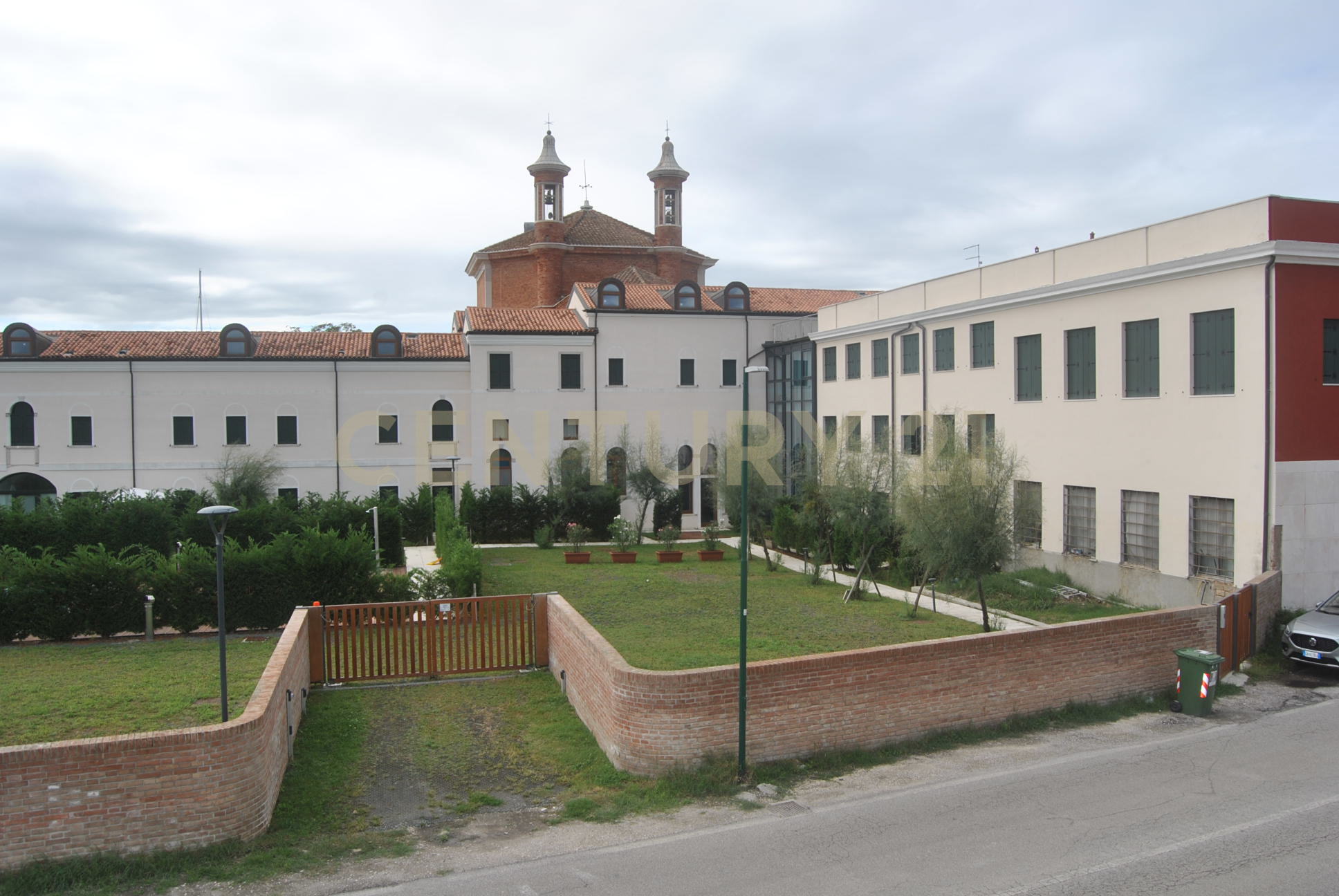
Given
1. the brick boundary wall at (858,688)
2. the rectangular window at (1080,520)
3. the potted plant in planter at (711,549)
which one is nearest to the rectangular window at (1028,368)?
the rectangular window at (1080,520)

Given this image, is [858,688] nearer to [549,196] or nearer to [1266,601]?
[1266,601]

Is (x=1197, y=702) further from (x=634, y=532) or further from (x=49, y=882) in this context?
(x=634, y=532)

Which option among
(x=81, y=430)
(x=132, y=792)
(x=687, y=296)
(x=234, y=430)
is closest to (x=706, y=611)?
(x=132, y=792)

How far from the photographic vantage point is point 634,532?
3384cm

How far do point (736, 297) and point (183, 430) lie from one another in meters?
22.8

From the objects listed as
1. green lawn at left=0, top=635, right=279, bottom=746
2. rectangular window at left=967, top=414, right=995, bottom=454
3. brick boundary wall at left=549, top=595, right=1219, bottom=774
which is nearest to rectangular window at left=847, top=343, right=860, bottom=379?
rectangular window at left=967, top=414, right=995, bottom=454

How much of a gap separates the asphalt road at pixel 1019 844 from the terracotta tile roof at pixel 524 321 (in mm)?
30951

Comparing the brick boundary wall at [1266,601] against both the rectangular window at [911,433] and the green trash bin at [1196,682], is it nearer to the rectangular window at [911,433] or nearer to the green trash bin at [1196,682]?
the green trash bin at [1196,682]

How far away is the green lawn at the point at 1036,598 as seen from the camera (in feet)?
64.0

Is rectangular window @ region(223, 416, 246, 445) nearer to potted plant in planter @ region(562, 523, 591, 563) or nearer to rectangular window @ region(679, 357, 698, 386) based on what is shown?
potted plant in planter @ region(562, 523, 591, 563)

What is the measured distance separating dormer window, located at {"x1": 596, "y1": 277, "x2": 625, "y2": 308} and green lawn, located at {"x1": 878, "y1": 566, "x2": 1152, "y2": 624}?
20.2 m

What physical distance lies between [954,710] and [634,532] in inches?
914

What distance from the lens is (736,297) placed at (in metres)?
41.6

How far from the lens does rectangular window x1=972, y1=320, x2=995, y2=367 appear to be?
979 inches
